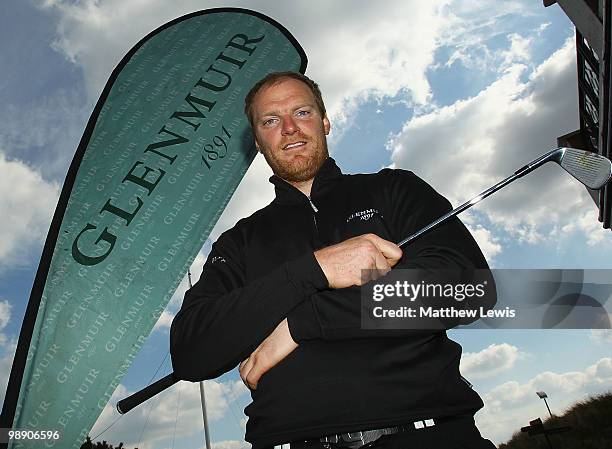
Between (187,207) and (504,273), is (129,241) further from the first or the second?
(504,273)

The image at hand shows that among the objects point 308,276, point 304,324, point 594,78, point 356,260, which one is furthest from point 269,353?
point 594,78

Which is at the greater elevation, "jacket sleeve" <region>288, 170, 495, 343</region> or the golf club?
the golf club

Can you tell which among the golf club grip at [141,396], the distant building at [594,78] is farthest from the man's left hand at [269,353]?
the distant building at [594,78]

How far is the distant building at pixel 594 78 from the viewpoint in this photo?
464 inches

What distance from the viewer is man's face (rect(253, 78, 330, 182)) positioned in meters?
2.65

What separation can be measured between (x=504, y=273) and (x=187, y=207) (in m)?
3.55

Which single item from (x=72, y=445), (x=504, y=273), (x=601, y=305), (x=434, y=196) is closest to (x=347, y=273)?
(x=434, y=196)

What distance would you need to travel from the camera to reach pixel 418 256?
6.71ft

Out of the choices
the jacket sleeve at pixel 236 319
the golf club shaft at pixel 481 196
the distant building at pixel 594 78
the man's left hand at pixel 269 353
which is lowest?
the man's left hand at pixel 269 353

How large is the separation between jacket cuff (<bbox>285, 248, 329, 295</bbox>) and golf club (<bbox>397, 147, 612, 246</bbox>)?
0.40 metres

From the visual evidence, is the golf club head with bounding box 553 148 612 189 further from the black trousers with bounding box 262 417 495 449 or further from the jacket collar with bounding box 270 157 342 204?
the black trousers with bounding box 262 417 495 449

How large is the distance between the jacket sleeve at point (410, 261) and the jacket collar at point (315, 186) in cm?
33

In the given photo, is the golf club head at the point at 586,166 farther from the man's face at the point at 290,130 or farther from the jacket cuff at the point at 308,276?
the jacket cuff at the point at 308,276

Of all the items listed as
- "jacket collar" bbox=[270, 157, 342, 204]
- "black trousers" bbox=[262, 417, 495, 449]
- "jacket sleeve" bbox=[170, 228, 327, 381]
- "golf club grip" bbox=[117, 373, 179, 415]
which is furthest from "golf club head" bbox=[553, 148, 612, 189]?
"golf club grip" bbox=[117, 373, 179, 415]
